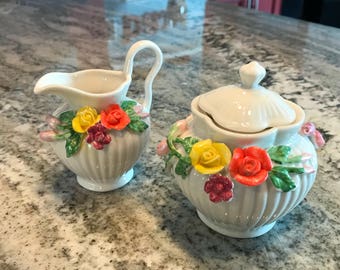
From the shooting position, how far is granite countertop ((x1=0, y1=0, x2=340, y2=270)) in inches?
25.5

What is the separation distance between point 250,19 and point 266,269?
1.21 meters

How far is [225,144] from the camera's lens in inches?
23.1

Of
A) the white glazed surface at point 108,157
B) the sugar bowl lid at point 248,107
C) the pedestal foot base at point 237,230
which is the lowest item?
the pedestal foot base at point 237,230

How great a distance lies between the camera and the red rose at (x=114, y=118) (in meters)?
0.68

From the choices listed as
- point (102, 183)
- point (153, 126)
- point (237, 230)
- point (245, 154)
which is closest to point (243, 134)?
point (245, 154)

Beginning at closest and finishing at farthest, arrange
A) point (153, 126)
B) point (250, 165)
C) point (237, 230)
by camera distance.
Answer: point (250, 165), point (237, 230), point (153, 126)

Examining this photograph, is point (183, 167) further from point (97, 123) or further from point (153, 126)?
point (153, 126)

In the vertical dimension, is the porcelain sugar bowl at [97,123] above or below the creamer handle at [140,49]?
below

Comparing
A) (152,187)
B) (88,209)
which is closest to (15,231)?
(88,209)

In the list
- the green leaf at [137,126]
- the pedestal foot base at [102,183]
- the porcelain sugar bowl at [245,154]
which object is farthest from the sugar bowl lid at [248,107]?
the pedestal foot base at [102,183]

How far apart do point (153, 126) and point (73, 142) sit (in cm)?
31

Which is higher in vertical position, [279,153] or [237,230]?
[279,153]

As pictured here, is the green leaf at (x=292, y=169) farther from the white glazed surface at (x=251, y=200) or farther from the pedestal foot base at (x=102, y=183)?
the pedestal foot base at (x=102, y=183)

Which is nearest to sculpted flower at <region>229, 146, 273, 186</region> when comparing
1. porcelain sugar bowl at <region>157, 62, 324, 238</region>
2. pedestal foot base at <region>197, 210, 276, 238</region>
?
porcelain sugar bowl at <region>157, 62, 324, 238</region>
